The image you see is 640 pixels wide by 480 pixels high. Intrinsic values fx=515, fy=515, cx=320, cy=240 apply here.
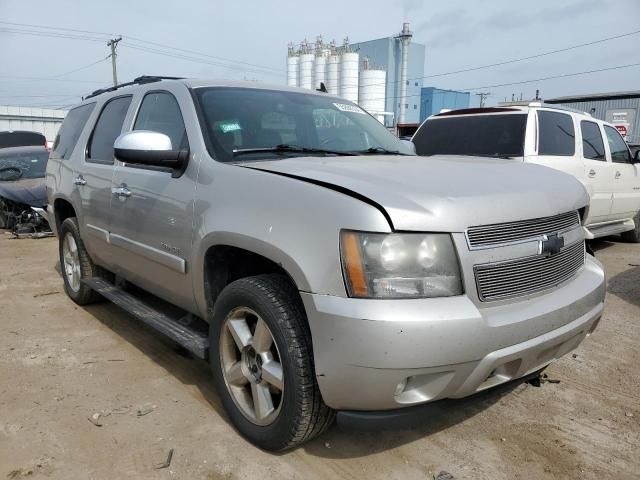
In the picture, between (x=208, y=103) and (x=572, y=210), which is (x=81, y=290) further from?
(x=572, y=210)

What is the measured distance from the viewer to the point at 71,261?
481 centimetres

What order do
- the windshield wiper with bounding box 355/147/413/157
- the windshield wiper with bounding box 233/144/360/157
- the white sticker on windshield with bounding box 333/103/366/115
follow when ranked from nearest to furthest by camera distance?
the windshield wiper with bounding box 233/144/360/157 < the windshield wiper with bounding box 355/147/413/157 < the white sticker on windshield with bounding box 333/103/366/115

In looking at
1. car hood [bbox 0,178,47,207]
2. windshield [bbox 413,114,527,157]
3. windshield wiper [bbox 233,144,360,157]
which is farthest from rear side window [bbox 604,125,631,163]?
car hood [bbox 0,178,47,207]

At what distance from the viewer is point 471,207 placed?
206cm

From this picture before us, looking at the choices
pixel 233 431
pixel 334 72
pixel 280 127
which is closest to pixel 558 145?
pixel 280 127

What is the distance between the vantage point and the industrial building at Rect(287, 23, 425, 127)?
131 feet

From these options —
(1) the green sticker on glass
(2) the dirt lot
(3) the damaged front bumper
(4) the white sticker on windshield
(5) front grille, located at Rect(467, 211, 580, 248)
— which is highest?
(4) the white sticker on windshield

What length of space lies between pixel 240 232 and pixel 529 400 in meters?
1.96

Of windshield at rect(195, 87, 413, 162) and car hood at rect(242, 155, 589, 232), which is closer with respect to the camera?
car hood at rect(242, 155, 589, 232)

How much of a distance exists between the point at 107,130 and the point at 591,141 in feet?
18.9

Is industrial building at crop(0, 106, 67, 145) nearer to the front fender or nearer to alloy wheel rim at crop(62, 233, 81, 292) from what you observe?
alloy wheel rim at crop(62, 233, 81, 292)

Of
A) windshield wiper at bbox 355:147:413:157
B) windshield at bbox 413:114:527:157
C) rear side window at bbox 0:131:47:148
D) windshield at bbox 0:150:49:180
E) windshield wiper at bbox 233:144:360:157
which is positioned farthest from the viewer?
rear side window at bbox 0:131:47:148

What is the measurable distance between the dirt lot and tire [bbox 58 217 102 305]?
688 millimetres

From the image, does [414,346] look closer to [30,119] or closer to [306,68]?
[306,68]
